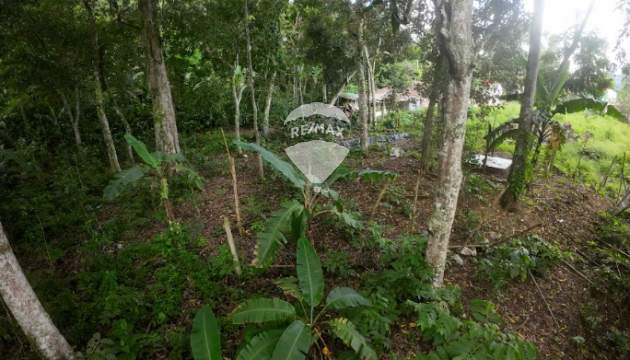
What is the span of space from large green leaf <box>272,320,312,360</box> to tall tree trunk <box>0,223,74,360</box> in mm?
2165

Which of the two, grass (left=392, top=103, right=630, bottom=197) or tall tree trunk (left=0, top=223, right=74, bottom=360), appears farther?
grass (left=392, top=103, right=630, bottom=197)

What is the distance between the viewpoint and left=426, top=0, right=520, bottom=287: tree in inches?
112

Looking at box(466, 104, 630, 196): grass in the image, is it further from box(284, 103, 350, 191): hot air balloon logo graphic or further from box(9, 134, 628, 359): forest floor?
box(284, 103, 350, 191): hot air balloon logo graphic

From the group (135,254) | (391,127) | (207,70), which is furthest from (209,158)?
(391,127)

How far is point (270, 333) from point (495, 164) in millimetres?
9114

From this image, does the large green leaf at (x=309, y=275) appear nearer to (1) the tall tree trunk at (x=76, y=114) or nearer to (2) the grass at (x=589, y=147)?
(2) the grass at (x=589, y=147)

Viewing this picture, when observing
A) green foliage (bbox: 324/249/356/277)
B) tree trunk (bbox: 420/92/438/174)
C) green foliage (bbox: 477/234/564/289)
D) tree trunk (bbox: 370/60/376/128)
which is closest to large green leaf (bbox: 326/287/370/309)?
green foliage (bbox: 324/249/356/277)

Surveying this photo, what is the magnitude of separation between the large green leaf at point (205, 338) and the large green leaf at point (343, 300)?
108 cm

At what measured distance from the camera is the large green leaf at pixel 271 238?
134 inches

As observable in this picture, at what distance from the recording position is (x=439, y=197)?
345 centimetres

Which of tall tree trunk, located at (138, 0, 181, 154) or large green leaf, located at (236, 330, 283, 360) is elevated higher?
tall tree trunk, located at (138, 0, 181, 154)

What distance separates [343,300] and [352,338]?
38cm

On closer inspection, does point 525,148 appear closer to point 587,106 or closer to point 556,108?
point 556,108

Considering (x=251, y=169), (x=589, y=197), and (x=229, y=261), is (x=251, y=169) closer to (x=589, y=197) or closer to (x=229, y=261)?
(x=229, y=261)
